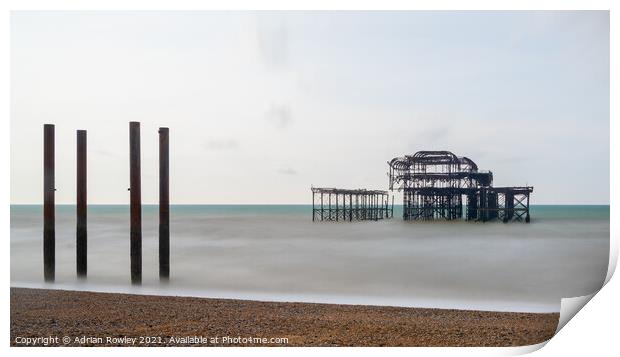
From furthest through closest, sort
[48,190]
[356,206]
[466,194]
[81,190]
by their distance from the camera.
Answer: [356,206] → [466,194] → [81,190] → [48,190]

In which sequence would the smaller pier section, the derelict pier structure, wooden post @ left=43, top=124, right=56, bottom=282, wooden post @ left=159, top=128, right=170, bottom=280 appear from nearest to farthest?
wooden post @ left=43, top=124, right=56, bottom=282 → wooden post @ left=159, top=128, right=170, bottom=280 → the derelict pier structure → the smaller pier section

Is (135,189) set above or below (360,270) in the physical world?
above

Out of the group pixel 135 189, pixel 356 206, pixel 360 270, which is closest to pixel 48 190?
pixel 135 189

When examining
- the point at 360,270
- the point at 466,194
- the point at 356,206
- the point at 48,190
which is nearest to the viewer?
the point at 48,190

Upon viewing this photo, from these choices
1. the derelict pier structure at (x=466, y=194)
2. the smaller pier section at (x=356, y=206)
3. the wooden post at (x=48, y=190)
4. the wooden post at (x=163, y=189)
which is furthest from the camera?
the smaller pier section at (x=356, y=206)

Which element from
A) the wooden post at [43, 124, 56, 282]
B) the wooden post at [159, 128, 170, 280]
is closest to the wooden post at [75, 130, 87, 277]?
the wooden post at [43, 124, 56, 282]

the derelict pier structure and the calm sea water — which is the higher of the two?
the derelict pier structure

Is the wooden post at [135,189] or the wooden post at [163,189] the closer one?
the wooden post at [135,189]

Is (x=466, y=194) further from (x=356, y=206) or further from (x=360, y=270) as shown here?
(x=360, y=270)

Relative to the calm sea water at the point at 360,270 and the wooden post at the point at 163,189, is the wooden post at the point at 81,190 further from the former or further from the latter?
the wooden post at the point at 163,189

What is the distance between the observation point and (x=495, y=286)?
6973 millimetres

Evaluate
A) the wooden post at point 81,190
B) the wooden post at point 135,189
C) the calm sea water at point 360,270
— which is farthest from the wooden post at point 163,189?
the wooden post at point 81,190

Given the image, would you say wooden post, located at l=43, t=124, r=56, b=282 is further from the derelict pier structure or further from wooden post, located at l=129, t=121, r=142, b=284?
the derelict pier structure

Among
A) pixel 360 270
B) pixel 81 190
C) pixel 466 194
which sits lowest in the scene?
pixel 360 270
